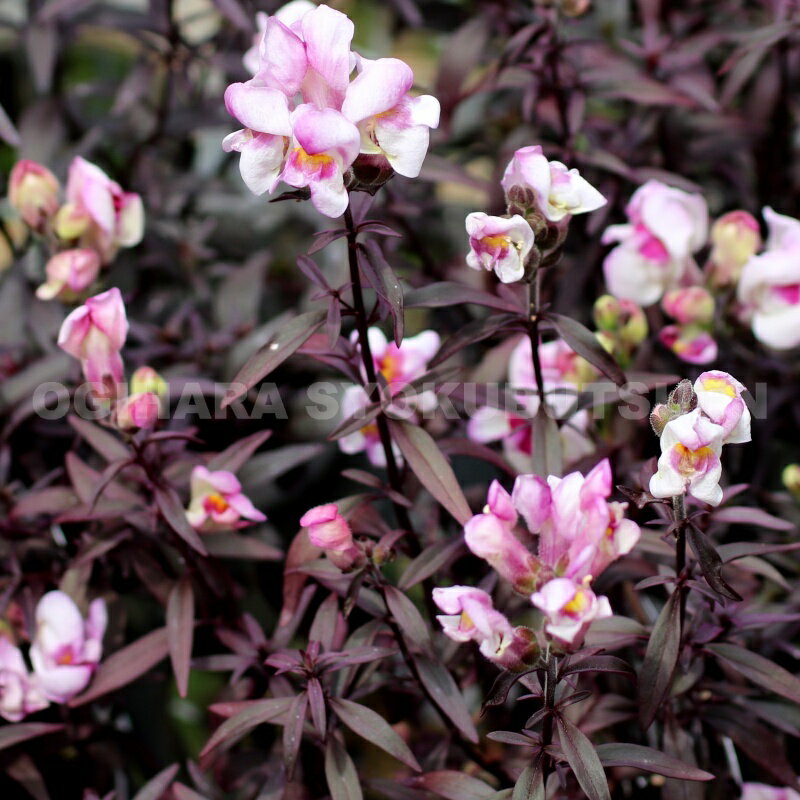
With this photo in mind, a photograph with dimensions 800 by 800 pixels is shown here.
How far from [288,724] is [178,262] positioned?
2.12 ft

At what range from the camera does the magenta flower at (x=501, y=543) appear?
544mm

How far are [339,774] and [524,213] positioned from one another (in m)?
0.41

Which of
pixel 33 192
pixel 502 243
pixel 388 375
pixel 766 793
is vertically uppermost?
pixel 502 243

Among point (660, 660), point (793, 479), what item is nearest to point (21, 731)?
point (660, 660)

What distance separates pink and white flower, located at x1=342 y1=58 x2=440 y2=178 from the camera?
22.9 inches

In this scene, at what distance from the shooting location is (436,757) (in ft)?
2.59

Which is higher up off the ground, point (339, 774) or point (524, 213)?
point (524, 213)

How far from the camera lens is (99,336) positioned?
73 cm

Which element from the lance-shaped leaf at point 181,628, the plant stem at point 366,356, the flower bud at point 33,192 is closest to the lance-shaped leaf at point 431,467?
the plant stem at point 366,356

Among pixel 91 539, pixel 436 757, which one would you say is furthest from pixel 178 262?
pixel 436 757

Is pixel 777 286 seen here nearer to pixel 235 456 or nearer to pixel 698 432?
pixel 698 432

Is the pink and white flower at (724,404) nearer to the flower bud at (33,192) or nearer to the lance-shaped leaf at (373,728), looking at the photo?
the lance-shaped leaf at (373,728)

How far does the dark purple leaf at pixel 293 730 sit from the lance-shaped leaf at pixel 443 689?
0.30ft

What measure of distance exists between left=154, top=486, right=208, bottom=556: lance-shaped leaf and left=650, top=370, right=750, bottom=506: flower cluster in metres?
0.35
